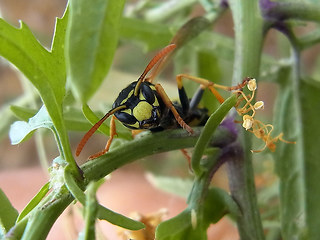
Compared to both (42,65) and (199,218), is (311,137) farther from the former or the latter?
(42,65)

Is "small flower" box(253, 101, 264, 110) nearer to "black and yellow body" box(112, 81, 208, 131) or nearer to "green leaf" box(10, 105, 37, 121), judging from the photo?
"black and yellow body" box(112, 81, 208, 131)

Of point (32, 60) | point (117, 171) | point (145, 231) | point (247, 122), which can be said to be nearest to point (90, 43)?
point (32, 60)

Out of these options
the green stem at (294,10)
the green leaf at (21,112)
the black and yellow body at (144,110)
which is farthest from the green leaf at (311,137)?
the green leaf at (21,112)

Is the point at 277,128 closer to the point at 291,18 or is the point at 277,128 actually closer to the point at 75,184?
the point at 291,18

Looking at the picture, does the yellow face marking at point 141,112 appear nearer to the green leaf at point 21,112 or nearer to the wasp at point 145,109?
the wasp at point 145,109

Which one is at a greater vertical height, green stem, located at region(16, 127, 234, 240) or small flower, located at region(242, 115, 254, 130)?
green stem, located at region(16, 127, 234, 240)

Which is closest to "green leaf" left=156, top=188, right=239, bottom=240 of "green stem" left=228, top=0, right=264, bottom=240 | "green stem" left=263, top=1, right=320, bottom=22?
"green stem" left=228, top=0, right=264, bottom=240

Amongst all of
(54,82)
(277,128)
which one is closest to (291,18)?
(277,128)
